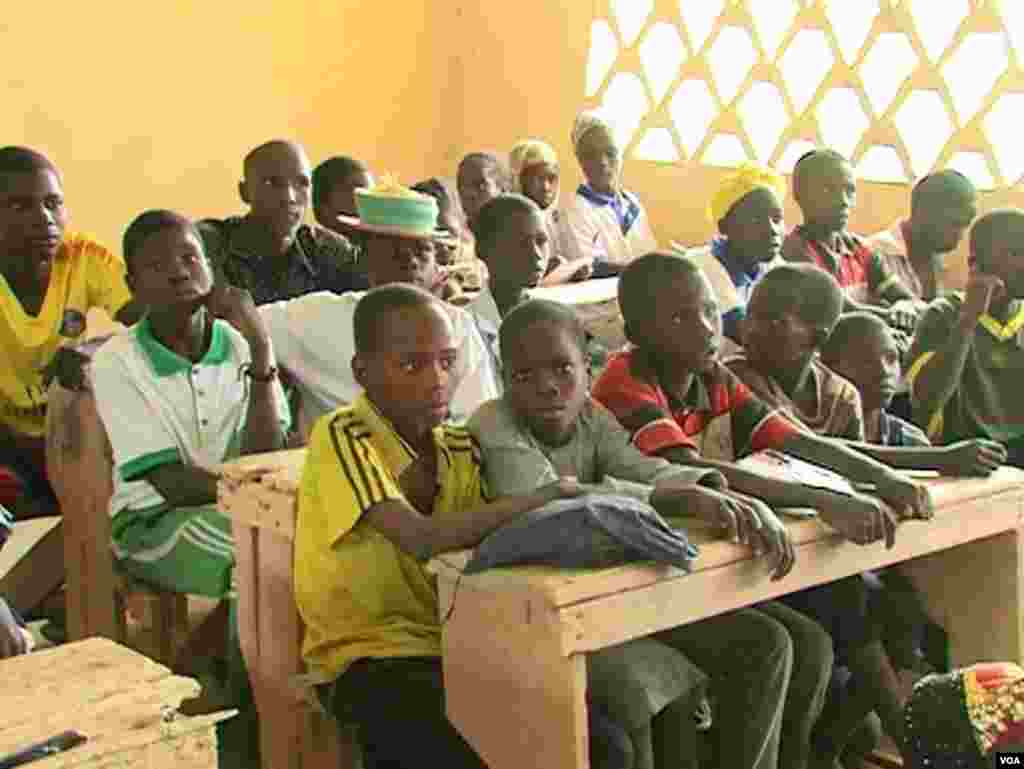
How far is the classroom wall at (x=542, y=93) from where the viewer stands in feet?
19.4

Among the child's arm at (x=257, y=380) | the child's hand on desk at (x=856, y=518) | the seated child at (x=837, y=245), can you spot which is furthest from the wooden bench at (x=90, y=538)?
the seated child at (x=837, y=245)

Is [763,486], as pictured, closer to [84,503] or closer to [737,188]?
[84,503]

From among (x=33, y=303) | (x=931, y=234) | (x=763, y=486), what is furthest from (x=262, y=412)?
(x=931, y=234)

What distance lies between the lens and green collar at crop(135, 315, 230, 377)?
275 centimetres

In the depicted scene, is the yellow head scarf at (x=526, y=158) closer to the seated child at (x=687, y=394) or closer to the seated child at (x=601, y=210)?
the seated child at (x=601, y=210)

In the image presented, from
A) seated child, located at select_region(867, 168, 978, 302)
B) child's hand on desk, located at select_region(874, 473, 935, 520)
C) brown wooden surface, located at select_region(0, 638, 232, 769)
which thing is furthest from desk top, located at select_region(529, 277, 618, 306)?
brown wooden surface, located at select_region(0, 638, 232, 769)

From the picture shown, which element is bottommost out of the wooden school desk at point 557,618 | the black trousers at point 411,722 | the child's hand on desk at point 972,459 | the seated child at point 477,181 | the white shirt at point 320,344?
the black trousers at point 411,722

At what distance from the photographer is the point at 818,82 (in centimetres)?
543

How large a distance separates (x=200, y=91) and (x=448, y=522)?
3983mm

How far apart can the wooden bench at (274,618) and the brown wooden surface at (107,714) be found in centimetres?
52

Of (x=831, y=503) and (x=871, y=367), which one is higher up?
(x=871, y=367)

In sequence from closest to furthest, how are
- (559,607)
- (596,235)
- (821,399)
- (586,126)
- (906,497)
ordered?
(559,607)
(906,497)
(821,399)
(596,235)
(586,126)

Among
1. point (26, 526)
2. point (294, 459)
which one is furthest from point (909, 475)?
point (26, 526)

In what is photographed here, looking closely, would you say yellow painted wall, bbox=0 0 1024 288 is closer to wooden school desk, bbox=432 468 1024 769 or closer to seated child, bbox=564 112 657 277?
seated child, bbox=564 112 657 277
